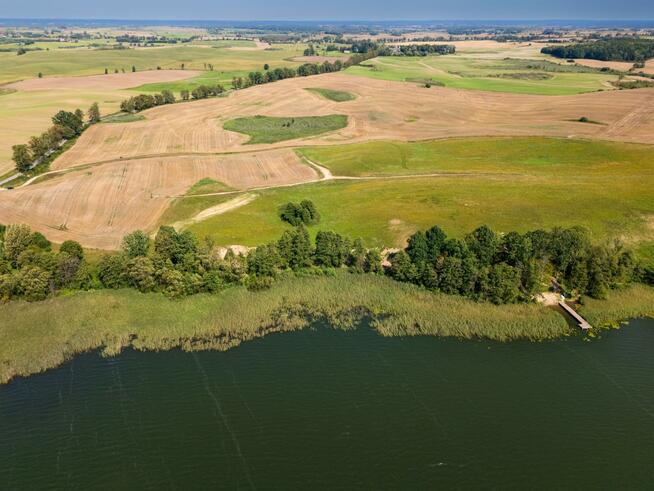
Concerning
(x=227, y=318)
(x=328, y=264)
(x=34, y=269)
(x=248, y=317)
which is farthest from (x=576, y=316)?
(x=34, y=269)

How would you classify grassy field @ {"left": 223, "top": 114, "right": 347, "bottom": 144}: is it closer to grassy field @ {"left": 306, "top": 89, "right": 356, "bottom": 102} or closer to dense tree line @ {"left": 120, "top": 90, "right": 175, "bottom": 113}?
grassy field @ {"left": 306, "top": 89, "right": 356, "bottom": 102}

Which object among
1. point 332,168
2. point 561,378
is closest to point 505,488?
point 561,378

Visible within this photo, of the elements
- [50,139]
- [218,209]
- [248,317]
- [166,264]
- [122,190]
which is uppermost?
[50,139]

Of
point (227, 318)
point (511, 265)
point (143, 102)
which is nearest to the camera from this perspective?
point (227, 318)

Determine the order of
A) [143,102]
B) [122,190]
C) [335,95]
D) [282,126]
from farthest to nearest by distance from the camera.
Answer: [335,95], [143,102], [282,126], [122,190]

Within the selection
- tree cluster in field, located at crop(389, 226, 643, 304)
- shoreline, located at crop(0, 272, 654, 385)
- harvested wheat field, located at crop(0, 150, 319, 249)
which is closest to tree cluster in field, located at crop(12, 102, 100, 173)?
harvested wheat field, located at crop(0, 150, 319, 249)

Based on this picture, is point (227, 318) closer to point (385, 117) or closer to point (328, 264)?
point (328, 264)

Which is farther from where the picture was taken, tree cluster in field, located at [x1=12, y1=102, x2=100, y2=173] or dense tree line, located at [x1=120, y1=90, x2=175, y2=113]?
dense tree line, located at [x1=120, y1=90, x2=175, y2=113]
